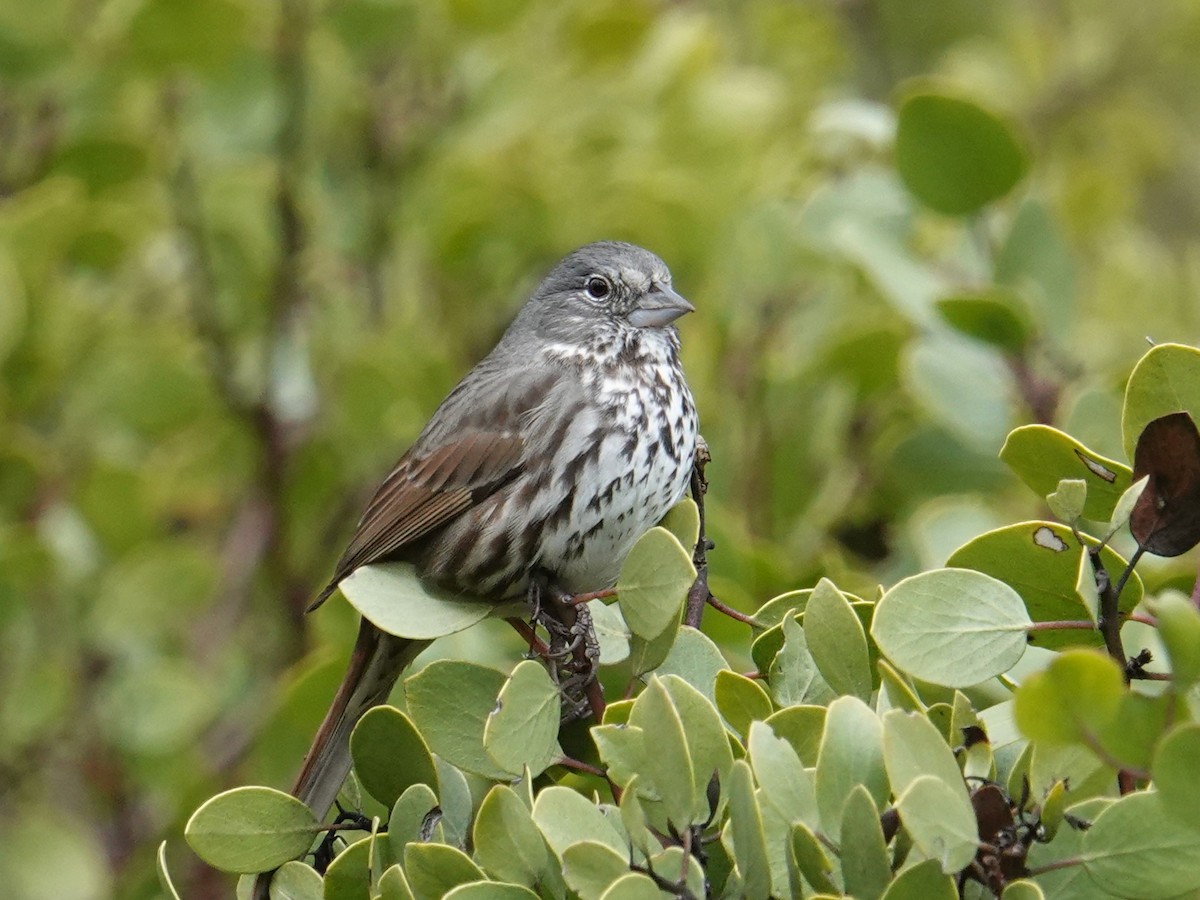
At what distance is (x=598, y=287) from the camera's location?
13.3 ft

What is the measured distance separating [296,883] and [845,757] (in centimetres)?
85

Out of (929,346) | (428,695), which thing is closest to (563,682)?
(428,695)

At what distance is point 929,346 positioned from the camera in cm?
373

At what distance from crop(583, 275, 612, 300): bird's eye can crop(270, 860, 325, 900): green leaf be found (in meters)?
2.05

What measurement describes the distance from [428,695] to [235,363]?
8.13 ft

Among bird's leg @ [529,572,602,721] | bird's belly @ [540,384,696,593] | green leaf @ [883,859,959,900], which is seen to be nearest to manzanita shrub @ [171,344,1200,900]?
green leaf @ [883,859,959,900]

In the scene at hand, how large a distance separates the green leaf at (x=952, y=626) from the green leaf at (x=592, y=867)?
0.41 metres

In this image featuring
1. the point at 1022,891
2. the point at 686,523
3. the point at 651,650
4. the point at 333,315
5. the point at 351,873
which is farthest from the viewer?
the point at 333,315

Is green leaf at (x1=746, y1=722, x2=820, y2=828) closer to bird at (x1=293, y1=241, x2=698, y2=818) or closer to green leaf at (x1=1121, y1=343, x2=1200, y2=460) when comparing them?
green leaf at (x1=1121, y1=343, x2=1200, y2=460)

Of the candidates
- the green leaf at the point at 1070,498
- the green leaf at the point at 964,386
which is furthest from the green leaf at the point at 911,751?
the green leaf at the point at 964,386

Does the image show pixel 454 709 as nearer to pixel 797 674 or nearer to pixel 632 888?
pixel 797 674

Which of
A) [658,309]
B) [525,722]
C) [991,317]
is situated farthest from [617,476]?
[525,722]

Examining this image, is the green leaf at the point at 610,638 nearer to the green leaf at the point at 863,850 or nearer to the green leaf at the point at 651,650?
the green leaf at the point at 651,650

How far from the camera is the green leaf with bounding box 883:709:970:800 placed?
1672mm
